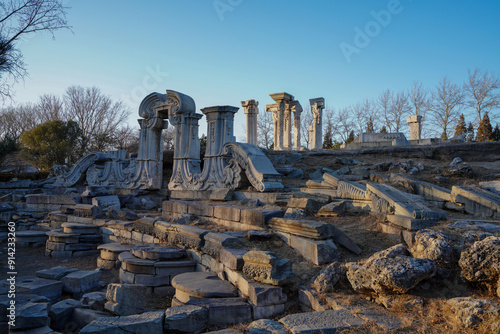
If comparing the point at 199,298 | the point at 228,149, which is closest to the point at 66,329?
the point at 199,298

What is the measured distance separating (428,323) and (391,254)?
2.44 ft

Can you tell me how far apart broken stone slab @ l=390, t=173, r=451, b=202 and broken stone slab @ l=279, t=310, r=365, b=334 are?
421cm

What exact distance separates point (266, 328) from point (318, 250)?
143 cm

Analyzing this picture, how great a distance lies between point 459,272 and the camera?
324 cm

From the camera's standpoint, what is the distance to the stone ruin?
9.97 feet

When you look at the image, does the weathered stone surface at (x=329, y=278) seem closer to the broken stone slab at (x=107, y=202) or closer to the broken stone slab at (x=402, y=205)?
the broken stone slab at (x=402, y=205)

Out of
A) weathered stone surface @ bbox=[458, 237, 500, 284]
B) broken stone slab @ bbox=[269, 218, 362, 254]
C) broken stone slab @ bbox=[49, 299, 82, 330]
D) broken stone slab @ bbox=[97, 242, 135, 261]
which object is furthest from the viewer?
broken stone slab @ bbox=[97, 242, 135, 261]

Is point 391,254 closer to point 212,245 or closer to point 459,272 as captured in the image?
point 459,272

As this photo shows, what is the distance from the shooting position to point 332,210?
5.61m

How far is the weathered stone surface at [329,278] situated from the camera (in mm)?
3408

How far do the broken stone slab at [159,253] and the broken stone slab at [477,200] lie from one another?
4754 millimetres

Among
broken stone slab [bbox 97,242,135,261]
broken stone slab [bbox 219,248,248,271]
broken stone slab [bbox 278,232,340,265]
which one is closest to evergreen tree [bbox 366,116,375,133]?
broken stone slab [bbox 97,242,135,261]

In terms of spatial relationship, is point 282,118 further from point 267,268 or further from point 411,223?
point 267,268

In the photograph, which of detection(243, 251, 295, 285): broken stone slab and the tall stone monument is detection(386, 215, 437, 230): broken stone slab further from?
the tall stone monument
